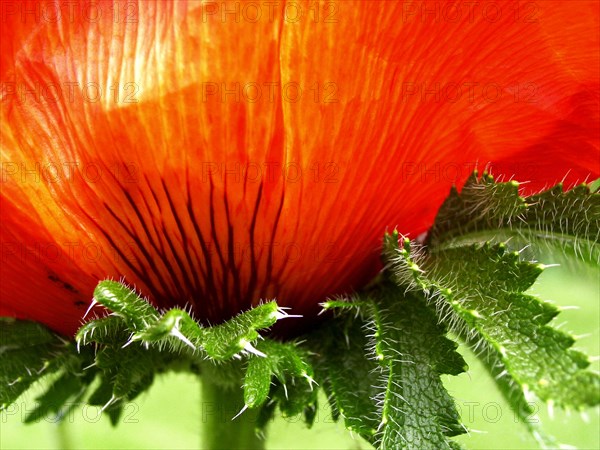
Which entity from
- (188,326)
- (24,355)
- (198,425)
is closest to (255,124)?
(188,326)

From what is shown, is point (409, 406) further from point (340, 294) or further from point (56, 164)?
point (56, 164)

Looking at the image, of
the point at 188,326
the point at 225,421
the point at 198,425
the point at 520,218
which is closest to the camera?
the point at 188,326

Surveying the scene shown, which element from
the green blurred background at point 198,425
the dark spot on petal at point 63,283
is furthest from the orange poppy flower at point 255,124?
the green blurred background at point 198,425

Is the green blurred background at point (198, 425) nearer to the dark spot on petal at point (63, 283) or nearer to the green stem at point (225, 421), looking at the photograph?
the green stem at point (225, 421)

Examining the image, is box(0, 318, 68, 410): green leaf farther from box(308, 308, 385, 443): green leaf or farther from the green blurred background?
the green blurred background

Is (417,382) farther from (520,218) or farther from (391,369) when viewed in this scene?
(520,218)

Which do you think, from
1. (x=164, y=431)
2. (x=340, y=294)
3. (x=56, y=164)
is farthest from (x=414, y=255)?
(x=164, y=431)

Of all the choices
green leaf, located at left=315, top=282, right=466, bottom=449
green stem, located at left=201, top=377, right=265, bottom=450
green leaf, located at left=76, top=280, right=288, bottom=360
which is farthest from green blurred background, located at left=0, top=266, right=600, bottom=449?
green leaf, located at left=76, top=280, right=288, bottom=360

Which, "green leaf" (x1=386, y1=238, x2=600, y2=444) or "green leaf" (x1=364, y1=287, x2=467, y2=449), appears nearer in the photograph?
"green leaf" (x1=386, y1=238, x2=600, y2=444)
